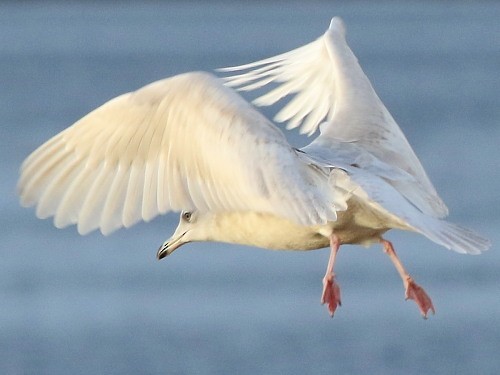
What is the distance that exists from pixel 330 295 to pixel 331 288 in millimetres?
43

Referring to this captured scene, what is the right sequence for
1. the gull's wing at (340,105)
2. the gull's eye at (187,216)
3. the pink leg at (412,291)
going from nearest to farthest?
the pink leg at (412,291) < the gull's wing at (340,105) < the gull's eye at (187,216)

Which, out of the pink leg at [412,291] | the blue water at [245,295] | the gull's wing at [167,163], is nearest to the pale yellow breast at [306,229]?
the pink leg at [412,291]

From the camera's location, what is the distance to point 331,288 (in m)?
7.28

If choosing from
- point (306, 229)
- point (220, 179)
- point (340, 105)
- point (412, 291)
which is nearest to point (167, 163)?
point (220, 179)

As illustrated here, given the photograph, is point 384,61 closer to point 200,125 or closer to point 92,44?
point 92,44

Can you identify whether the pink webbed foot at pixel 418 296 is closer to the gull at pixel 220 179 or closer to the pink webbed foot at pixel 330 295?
the gull at pixel 220 179

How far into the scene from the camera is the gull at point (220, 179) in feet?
22.5

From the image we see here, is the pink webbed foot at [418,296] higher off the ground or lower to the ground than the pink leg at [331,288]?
lower

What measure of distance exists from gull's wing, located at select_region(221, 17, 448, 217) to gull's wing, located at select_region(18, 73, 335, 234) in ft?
2.77

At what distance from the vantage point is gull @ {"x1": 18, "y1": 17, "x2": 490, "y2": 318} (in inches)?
270

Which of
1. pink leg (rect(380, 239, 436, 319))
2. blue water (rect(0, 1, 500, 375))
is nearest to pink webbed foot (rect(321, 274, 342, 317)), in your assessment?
pink leg (rect(380, 239, 436, 319))

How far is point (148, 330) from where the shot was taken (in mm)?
12164

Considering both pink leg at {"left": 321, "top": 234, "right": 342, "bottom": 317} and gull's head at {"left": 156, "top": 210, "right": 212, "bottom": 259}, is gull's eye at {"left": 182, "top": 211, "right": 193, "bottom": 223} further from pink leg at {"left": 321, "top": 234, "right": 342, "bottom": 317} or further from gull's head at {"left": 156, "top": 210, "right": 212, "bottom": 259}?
pink leg at {"left": 321, "top": 234, "right": 342, "bottom": 317}

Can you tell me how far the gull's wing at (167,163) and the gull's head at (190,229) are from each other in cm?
80
